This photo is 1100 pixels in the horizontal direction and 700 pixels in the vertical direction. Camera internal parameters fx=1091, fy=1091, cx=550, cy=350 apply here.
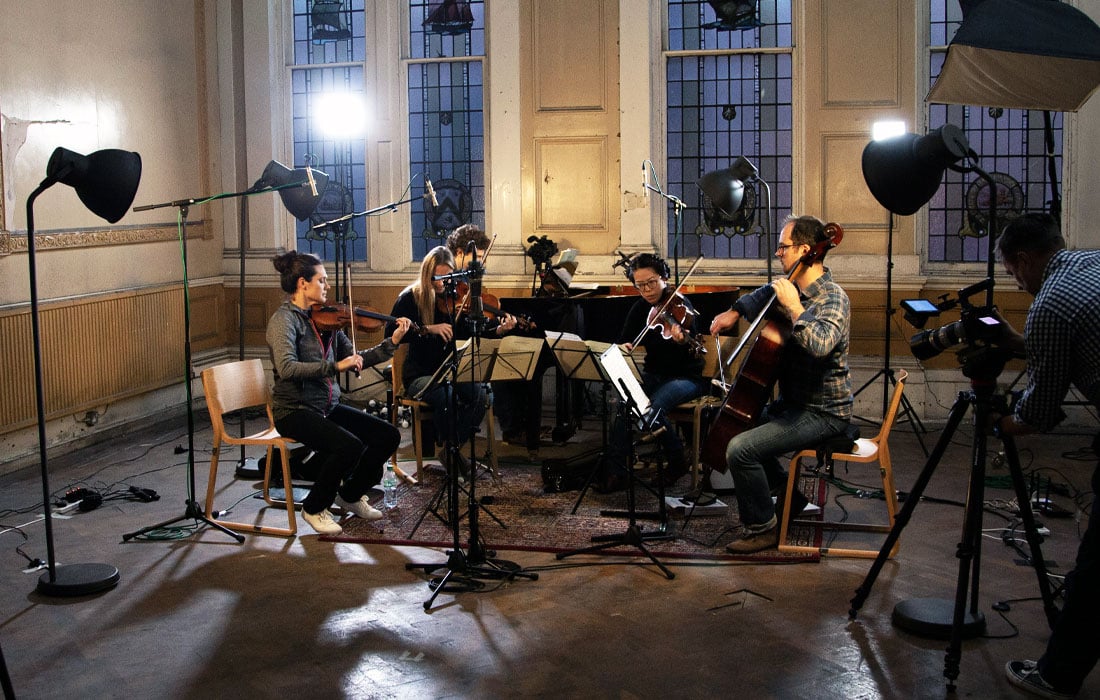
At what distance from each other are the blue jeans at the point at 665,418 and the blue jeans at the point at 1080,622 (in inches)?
107

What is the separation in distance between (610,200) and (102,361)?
390cm

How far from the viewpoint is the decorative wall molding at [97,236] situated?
677 cm

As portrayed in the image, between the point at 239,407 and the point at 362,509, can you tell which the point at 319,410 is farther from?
the point at 362,509

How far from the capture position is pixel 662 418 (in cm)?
598

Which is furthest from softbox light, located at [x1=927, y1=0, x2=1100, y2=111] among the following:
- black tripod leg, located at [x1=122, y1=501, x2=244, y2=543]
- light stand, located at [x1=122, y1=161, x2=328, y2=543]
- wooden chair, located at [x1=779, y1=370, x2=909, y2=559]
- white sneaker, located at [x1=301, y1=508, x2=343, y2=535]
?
black tripod leg, located at [x1=122, y1=501, x2=244, y2=543]

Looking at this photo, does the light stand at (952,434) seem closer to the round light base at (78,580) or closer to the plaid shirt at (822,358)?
the plaid shirt at (822,358)

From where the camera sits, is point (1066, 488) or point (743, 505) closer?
point (743, 505)

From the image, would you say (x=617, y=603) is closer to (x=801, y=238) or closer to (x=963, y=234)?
(x=801, y=238)

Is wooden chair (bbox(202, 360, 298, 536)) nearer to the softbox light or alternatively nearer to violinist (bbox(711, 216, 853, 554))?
violinist (bbox(711, 216, 853, 554))

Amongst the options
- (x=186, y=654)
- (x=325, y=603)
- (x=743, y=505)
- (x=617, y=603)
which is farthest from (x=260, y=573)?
(x=743, y=505)

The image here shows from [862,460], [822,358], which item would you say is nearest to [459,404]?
[822,358]

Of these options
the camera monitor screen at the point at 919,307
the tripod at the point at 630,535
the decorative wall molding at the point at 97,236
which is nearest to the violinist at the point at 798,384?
the tripod at the point at 630,535

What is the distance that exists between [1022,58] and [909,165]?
144 cm

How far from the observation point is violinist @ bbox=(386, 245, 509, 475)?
6312 millimetres
